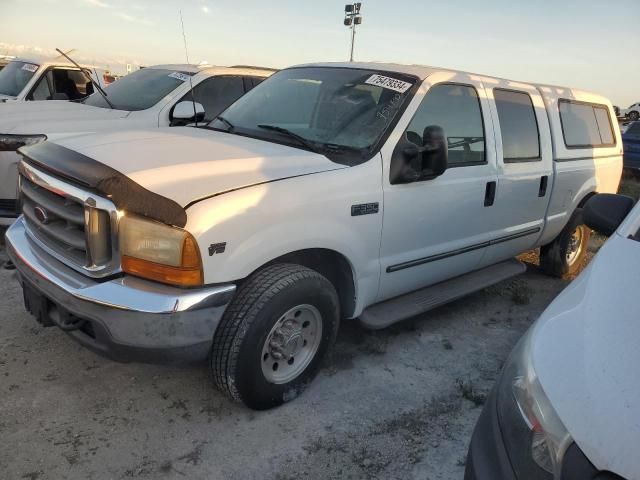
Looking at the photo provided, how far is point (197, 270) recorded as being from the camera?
2359 mm

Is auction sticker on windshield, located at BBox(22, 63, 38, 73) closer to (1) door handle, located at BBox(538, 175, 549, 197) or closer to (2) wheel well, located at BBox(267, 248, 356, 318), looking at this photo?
(2) wheel well, located at BBox(267, 248, 356, 318)

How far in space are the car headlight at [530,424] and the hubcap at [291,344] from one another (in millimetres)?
1255

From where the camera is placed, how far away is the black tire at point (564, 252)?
17.2 feet

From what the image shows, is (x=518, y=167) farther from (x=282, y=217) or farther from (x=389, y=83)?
(x=282, y=217)

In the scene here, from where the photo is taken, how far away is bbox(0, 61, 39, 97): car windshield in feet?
26.1

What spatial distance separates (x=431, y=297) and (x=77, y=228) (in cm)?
235

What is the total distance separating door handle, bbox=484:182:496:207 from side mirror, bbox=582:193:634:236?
1121 mm

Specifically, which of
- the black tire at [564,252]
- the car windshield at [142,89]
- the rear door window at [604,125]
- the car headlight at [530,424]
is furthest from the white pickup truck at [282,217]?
the car windshield at [142,89]

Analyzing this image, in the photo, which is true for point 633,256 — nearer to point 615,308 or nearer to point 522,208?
point 615,308

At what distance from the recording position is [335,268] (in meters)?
3.17

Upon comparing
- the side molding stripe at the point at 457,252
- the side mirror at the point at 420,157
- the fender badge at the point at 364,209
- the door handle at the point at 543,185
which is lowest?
the side molding stripe at the point at 457,252

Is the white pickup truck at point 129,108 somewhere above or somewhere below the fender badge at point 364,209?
above

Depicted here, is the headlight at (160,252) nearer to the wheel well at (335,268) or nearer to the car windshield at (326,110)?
the wheel well at (335,268)

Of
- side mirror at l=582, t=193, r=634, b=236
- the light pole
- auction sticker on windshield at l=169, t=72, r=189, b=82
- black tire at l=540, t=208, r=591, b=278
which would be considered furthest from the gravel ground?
the light pole
